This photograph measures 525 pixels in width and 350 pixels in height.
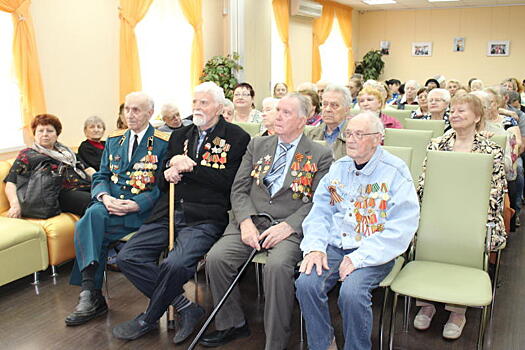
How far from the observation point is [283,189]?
8.90ft

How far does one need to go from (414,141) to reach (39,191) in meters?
2.78

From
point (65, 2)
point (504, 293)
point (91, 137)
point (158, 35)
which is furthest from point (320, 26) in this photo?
point (504, 293)

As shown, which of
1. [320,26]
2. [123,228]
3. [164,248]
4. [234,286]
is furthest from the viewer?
[320,26]

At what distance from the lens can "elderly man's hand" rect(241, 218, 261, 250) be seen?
2.60m

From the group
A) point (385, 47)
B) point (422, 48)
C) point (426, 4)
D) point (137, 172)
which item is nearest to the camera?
point (137, 172)

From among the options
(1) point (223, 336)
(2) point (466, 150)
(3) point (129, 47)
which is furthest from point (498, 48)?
(1) point (223, 336)

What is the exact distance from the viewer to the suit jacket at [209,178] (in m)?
2.92

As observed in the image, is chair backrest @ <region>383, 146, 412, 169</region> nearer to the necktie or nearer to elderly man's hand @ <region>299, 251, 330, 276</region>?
the necktie

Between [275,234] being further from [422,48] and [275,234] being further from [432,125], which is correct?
[422,48]

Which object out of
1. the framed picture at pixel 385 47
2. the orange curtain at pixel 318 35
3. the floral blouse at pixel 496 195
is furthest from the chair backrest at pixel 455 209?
the framed picture at pixel 385 47

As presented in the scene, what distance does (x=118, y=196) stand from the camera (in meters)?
3.21

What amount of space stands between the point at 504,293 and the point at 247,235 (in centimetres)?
188

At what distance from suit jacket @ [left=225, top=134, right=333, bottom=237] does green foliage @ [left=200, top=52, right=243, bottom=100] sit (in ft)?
14.3

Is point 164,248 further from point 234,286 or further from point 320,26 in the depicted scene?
point 320,26
